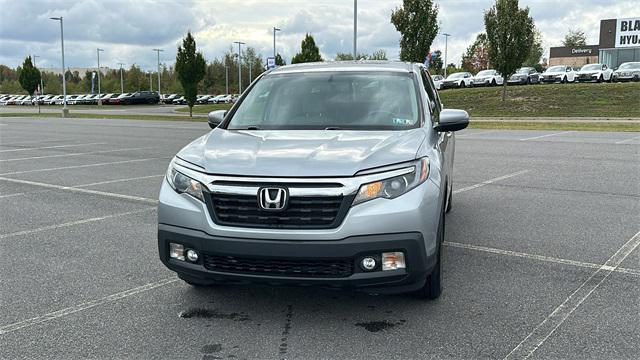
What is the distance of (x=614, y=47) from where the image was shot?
56.9 meters

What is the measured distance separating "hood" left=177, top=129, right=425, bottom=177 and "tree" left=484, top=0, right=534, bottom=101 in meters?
31.9

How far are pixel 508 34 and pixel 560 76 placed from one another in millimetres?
13750

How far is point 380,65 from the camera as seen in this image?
5.68 meters

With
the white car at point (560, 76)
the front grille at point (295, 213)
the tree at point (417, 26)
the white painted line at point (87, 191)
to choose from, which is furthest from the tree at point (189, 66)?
the front grille at point (295, 213)

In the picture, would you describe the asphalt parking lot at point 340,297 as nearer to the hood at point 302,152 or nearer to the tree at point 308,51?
the hood at point 302,152

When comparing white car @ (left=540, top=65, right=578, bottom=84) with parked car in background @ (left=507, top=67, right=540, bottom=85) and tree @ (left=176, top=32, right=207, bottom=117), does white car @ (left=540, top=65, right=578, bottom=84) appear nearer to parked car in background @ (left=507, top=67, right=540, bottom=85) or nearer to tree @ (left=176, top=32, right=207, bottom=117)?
parked car in background @ (left=507, top=67, right=540, bottom=85)

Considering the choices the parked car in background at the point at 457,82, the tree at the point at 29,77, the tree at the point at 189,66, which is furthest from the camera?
the tree at the point at 29,77

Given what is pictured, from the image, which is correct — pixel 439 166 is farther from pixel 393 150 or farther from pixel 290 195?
pixel 290 195

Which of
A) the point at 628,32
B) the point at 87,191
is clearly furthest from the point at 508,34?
the point at 87,191

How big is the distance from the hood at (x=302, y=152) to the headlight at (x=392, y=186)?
0.11 metres

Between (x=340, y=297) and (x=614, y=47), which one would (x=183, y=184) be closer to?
(x=340, y=297)

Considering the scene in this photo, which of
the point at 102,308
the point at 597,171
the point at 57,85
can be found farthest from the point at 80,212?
the point at 57,85

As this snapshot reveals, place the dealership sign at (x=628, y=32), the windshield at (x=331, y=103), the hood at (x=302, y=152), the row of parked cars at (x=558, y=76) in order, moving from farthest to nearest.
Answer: the dealership sign at (x=628, y=32)
the row of parked cars at (x=558, y=76)
the windshield at (x=331, y=103)
the hood at (x=302, y=152)

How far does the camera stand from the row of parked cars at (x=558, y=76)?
4181 centimetres
